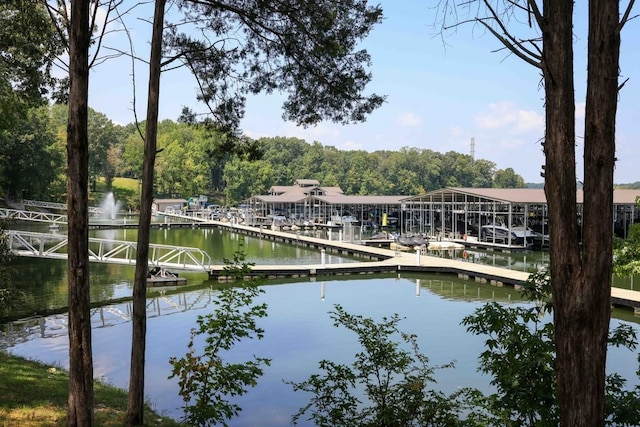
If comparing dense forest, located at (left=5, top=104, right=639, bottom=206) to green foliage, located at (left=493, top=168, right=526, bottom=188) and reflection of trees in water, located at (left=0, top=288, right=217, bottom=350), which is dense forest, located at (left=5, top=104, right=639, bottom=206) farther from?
reflection of trees in water, located at (left=0, top=288, right=217, bottom=350)

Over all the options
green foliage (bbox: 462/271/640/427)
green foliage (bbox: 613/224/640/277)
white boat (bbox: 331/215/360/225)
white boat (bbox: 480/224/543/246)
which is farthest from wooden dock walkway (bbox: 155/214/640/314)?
white boat (bbox: 331/215/360/225)

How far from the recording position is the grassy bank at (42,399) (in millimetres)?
5387

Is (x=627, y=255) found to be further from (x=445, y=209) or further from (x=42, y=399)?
(x=445, y=209)

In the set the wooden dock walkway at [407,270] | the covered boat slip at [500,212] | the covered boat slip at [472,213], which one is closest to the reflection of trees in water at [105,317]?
the wooden dock walkway at [407,270]

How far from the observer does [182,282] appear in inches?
709

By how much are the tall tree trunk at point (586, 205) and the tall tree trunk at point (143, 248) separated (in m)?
4.25

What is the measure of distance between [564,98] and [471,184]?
85.4m

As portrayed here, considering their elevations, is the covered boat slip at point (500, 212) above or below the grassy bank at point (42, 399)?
above

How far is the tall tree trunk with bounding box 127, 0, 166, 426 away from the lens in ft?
18.2

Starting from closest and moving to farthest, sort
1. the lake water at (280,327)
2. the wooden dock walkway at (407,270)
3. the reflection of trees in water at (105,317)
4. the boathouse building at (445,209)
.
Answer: the lake water at (280,327)
the reflection of trees in water at (105,317)
the wooden dock walkway at (407,270)
the boathouse building at (445,209)

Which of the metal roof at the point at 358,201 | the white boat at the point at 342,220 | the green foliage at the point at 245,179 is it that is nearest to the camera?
the metal roof at the point at 358,201

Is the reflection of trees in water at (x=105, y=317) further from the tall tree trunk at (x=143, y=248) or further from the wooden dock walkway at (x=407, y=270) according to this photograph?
the tall tree trunk at (x=143, y=248)

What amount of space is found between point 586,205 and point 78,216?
323 cm

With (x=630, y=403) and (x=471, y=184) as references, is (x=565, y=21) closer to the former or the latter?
(x=630, y=403)
